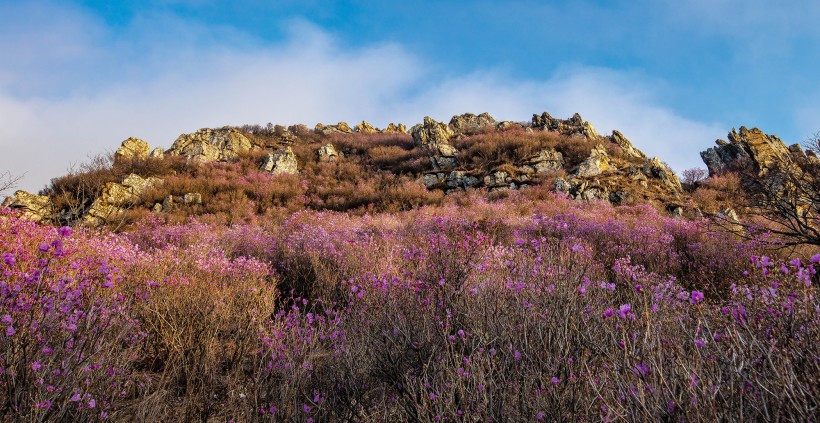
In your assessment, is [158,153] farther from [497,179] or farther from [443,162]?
[497,179]

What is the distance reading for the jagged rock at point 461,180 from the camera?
15.0 m

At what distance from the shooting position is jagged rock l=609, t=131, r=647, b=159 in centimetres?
1810

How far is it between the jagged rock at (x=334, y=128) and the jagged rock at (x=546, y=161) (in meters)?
17.1

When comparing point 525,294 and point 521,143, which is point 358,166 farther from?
point 525,294

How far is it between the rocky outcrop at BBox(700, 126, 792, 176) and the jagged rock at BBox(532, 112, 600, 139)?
670cm

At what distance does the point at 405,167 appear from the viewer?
1816 centimetres

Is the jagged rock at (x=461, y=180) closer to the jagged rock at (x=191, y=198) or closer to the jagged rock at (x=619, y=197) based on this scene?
the jagged rock at (x=619, y=197)

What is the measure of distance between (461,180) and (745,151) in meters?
17.4

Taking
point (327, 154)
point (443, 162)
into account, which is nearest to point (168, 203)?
point (327, 154)

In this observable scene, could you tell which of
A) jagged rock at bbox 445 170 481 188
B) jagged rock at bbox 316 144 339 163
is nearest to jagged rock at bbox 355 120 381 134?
jagged rock at bbox 316 144 339 163

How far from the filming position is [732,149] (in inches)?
870

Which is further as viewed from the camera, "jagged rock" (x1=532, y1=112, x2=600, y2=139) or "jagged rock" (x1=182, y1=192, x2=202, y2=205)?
"jagged rock" (x1=532, y1=112, x2=600, y2=139)

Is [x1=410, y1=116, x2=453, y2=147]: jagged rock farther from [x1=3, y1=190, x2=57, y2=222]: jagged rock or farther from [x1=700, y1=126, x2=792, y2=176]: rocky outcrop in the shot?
[x1=3, y1=190, x2=57, y2=222]: jagged rock

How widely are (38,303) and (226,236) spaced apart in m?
6.18
